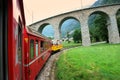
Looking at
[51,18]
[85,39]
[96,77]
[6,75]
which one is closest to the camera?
[6,75]

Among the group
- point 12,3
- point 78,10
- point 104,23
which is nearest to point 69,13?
point 78,10

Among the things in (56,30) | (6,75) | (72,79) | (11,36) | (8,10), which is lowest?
(72,79)

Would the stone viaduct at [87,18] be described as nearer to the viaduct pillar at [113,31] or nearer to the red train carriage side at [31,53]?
the viaduct pillar at [113,31]

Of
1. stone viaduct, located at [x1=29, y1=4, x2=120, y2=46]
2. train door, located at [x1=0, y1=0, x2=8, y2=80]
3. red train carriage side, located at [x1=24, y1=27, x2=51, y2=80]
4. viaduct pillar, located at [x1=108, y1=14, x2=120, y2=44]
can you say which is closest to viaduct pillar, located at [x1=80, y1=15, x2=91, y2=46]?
stone viaduct, located at [x1=29, y1=4, x2=120, y2=46]

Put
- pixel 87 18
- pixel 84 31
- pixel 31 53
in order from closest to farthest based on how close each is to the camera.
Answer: pixel 31 53 < pixel 84 31 < pixel 87 18

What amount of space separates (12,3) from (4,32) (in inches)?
10.7

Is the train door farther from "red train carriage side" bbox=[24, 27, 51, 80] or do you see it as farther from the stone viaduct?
the stone viaduct

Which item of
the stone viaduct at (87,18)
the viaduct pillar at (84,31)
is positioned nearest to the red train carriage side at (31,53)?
the viaduct pillar at (84,31)

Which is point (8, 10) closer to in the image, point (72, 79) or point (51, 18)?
point (72, 79)

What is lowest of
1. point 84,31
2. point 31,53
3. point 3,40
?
point 31,53

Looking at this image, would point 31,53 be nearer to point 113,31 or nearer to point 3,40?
point 3,40

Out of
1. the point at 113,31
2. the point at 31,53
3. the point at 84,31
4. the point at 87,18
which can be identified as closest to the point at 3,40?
the point at 31,53

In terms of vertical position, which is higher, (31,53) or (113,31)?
(113,31)

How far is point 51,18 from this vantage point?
44906mm
